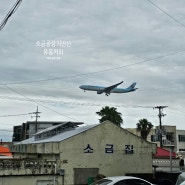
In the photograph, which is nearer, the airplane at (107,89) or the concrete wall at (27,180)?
the concrete wall at (27,180)

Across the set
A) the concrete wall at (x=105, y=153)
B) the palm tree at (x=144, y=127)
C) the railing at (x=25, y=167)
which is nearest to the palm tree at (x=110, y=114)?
the palm tree at (x=144, y=127)

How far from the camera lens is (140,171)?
29.4 meters

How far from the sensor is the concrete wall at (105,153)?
27.1 m

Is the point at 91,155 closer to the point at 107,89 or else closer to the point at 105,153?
the point at 105,153

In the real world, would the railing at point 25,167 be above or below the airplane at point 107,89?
below

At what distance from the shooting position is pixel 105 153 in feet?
93.2

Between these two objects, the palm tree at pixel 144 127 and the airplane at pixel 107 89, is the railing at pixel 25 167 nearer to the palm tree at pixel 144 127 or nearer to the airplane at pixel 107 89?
the airplane at pixel 107 89

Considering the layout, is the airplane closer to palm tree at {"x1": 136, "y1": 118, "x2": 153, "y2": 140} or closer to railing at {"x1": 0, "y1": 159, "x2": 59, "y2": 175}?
railing at {"x1": 0, "y1": 159, "x2": 59, "y2": 175}

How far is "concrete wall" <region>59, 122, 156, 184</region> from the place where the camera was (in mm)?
27078

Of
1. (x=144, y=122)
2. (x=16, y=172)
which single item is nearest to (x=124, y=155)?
(x=16, y=172)

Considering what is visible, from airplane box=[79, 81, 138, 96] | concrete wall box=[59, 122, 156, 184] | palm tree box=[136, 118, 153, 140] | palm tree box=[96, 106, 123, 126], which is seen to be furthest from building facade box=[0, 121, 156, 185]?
palm tree box=[136, 118, 153, 140]

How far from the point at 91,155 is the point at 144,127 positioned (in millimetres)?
43982

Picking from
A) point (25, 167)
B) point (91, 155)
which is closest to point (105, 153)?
point (91, 155)

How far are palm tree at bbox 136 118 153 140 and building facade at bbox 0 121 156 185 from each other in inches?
1598
